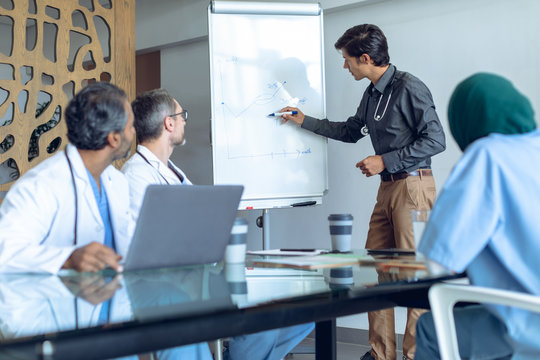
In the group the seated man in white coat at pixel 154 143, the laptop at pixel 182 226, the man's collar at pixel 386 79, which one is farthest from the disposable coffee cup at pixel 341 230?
the man's collar at pixel 386 79

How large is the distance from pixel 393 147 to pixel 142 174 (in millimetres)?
1462

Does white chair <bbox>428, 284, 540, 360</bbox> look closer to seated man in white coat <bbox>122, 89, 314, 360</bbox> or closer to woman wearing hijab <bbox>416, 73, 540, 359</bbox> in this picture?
woman wearing hijab <bbox>416, 73, 540, 359</bbox>

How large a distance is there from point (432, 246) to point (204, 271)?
0.59 metres

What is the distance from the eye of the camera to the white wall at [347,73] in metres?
3.48

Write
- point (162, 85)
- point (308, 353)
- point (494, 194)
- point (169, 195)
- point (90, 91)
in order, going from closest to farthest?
point (494, 194) → point (169, 195) → point (90, 91) → point (308, 353) → point (162, 85)

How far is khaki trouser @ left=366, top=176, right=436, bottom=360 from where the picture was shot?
310 cm

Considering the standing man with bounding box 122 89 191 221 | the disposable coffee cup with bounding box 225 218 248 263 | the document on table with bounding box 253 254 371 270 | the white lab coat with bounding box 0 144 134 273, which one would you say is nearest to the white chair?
the document on table with bounding box 253 254 371 270

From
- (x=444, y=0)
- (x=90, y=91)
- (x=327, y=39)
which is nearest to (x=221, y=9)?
(x=327, y=39)

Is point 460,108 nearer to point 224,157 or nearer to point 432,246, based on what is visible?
point 432,246

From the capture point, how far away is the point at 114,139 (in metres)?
1.86

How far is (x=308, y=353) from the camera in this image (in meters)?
3.65

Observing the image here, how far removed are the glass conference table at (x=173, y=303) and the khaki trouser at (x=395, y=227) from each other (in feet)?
5.13

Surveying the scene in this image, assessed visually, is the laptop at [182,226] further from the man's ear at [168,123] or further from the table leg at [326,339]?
the man's ear at [168,123]

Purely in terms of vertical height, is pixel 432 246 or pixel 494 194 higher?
pixel 494 194
